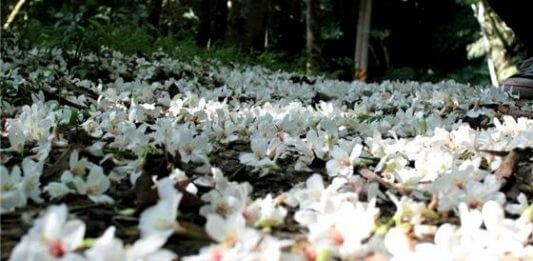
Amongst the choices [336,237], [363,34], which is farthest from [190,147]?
[363,34]

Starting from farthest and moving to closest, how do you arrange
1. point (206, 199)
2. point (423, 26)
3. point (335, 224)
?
point (423, 26)
point (206, 199)
point (335, 224)

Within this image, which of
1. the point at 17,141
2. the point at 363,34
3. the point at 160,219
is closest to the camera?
the point at 160,219

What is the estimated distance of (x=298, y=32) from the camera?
18.9 metres

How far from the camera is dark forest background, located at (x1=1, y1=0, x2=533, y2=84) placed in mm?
6727

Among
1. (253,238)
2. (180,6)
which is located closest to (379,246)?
(253,238)

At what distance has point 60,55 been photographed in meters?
4.72

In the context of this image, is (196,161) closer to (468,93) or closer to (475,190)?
(475,190)

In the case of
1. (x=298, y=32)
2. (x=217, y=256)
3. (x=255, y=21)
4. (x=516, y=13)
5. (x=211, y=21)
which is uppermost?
(x=298, y=32)

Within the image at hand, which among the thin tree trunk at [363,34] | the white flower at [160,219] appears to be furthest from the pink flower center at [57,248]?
the thin tree trunk at [363,34]

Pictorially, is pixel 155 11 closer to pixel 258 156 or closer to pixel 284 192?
pixel 258 156

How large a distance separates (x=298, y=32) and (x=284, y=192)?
17.8m

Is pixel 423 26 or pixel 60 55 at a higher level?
pixel 423 26

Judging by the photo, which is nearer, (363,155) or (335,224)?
(335,224)

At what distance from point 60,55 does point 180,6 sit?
10.1m
